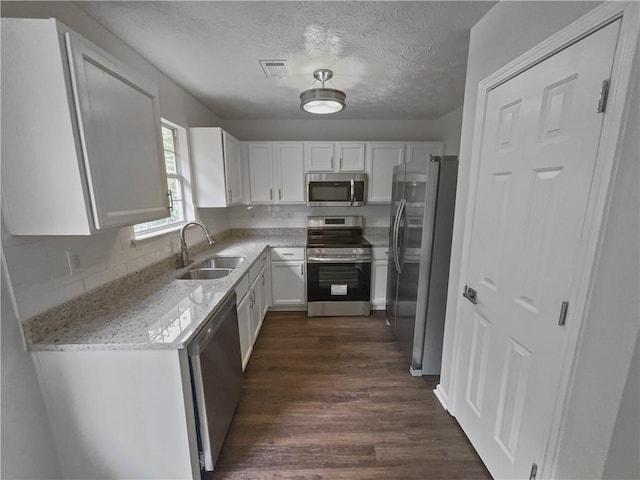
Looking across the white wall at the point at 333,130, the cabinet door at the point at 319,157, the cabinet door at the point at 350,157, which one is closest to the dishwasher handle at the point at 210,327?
the cabinet door at the point at 319,157

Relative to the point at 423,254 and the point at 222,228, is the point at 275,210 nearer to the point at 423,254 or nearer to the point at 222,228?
the point at 222,228

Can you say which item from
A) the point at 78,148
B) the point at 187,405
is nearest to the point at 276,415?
the point at 187,405

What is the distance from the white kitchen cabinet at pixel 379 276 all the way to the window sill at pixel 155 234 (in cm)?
217

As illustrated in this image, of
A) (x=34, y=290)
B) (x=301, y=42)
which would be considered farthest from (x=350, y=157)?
(x=34, y=290)

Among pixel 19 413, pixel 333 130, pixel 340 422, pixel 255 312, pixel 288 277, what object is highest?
pixel 333 130

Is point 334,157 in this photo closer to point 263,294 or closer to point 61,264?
point 263,294

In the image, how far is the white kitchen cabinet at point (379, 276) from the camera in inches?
124

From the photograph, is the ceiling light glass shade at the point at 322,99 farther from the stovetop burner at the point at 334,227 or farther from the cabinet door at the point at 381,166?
the stovetop burner at the point at 334,227

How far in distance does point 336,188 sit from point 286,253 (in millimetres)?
1074

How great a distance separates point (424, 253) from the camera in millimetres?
1971

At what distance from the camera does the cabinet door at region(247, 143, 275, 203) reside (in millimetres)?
3291

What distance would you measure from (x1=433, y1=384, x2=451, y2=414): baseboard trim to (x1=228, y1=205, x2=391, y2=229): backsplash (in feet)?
7.49

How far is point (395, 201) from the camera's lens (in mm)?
2689

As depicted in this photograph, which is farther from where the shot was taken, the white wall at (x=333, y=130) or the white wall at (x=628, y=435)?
the white wall at (x=333, y=130)
